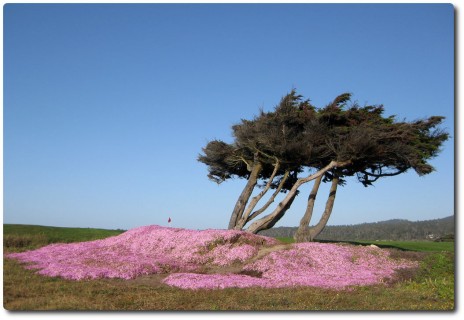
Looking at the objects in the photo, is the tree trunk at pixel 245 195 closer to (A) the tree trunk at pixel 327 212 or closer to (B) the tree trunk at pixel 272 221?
(B) the tree trunk at pixel 272 221

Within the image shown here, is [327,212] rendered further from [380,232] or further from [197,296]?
[197,296]

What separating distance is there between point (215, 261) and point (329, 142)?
30.9 feet

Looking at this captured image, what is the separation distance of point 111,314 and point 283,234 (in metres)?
25.1

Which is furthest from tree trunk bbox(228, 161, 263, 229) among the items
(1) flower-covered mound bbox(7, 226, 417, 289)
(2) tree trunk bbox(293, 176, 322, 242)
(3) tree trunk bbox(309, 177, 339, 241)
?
(1) flower-covered mound bbox(7, 226, 417, 289)

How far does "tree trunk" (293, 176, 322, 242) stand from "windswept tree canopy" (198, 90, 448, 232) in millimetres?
756

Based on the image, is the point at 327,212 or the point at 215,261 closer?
the point at 215,261

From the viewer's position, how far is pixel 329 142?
76.6 feet

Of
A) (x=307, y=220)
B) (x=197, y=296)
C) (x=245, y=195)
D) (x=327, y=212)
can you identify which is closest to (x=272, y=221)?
(x=307, y=220)

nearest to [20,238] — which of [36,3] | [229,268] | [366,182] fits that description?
[229,268]

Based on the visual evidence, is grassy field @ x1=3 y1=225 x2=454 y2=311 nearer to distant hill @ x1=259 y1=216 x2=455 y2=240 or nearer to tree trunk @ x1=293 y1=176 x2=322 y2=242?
tree trunk @ x1=293 y1=176 x2=322 y2=242

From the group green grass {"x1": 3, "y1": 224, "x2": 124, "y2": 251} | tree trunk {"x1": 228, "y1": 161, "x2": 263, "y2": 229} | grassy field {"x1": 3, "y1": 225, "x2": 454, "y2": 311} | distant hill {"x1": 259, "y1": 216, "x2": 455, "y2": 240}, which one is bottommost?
grassy field {"x1": 3, "y1": 225, "x2": 454, "y2": 311}

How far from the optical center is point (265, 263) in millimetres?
16094

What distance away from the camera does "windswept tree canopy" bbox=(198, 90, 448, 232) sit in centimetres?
2258

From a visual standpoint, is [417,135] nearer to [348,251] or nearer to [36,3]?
[348,251]
